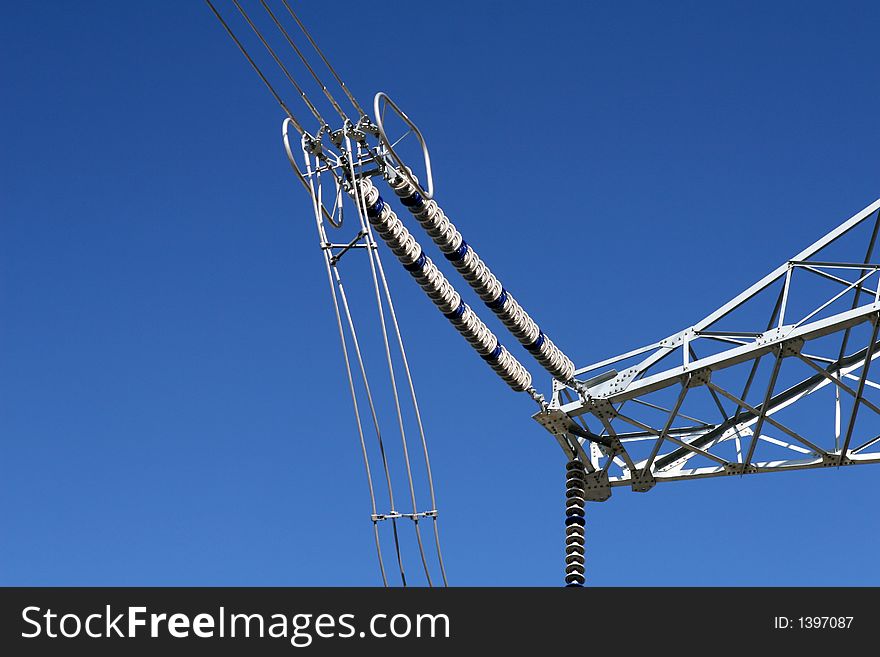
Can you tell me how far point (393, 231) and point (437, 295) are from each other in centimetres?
142

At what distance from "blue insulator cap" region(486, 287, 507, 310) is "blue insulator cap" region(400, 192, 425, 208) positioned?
97.2 inches

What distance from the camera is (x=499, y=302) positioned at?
2339cm

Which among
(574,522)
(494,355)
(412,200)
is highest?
(412,200)

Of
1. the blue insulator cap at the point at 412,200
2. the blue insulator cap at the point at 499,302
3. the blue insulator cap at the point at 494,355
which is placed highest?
the blue insulator cap at the point at 412,200

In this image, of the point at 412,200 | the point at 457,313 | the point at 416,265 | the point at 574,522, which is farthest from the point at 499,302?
the point at 574,522

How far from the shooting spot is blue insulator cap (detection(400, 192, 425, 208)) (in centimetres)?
2150

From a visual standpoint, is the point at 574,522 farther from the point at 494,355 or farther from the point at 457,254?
the point at 457,254

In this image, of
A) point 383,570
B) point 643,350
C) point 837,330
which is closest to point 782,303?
point 837,330

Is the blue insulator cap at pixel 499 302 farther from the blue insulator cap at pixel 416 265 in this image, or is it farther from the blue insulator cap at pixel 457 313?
the blue insulator cap at pixel 416 265

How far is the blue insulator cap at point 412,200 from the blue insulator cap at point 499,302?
8.10 feet

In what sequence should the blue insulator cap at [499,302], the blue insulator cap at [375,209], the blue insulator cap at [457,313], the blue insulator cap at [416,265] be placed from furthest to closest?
the blue insulator cap at [499,302], the blue insulator cap at [457,313], the blue insulator cap at [416,265], the blue insulator cap at [375,209]

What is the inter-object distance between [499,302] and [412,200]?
2.75 meters

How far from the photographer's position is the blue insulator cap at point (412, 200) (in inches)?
846

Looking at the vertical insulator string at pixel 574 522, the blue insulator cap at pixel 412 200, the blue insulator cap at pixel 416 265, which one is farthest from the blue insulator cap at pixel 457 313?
the vertical insulator string at pixel 574 522
